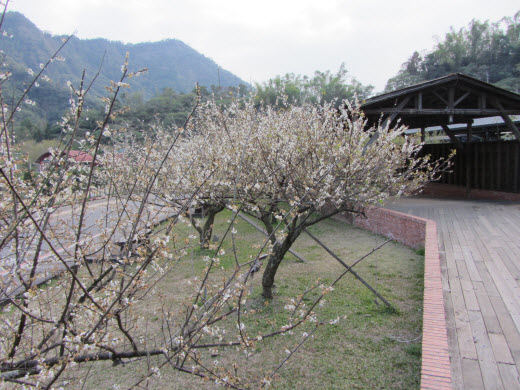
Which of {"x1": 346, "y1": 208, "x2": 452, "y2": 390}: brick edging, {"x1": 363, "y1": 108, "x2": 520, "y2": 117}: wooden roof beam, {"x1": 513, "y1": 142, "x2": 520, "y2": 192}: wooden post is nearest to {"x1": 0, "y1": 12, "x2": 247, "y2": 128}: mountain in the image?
{"x1": 363, "y1": 108, "x2": 520, "y2": 117}: wooden roof beam

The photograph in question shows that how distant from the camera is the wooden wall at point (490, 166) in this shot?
11.7 metres

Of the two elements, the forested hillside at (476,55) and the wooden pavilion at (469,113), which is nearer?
the wooden pavilion at (469,113)

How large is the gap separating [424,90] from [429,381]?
992 centimetres

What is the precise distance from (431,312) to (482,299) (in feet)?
2.95

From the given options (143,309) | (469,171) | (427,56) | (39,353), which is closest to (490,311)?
(39,353)

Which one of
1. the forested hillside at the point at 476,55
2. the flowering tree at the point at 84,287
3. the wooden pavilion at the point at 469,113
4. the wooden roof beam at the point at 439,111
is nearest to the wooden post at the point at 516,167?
the wooden pavilion at the point at 469,113

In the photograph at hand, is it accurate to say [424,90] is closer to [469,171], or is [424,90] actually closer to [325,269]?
[469,171]

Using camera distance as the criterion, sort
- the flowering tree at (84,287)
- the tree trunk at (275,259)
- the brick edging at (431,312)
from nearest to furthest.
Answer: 1. the flowering tree at (84,287)
2. the brick edging at (431,312)
3. the tree trunk at (275,259)

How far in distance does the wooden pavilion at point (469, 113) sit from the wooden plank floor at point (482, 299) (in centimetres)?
369

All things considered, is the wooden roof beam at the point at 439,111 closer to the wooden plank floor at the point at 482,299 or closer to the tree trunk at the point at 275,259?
the wooden plank floor at the point at 482,299

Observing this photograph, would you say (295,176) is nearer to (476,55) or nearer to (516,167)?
(516,167)

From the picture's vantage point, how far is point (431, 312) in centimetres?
389

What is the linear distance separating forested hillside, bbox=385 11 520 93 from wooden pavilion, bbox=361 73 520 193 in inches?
1402

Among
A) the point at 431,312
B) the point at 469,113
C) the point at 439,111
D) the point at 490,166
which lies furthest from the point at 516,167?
the point at 431,312
